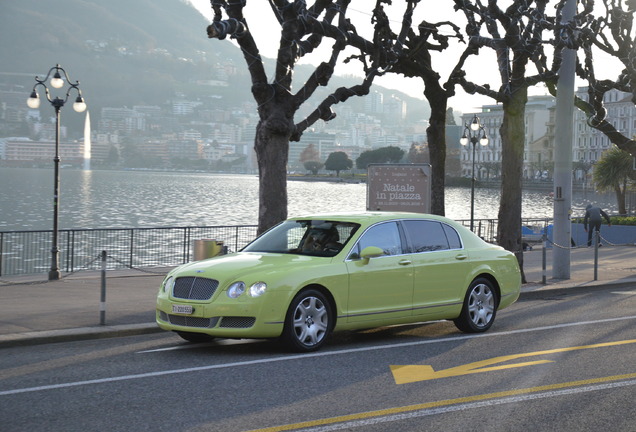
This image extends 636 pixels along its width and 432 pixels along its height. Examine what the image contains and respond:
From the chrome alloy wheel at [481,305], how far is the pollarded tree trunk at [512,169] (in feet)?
25.4

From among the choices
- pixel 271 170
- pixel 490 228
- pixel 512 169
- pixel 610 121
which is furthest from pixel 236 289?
pixel 610 121

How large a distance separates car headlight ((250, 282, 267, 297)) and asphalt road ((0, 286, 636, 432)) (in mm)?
729

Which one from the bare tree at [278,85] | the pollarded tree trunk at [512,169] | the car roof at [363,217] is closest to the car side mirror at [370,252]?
the car roof at [363,217]

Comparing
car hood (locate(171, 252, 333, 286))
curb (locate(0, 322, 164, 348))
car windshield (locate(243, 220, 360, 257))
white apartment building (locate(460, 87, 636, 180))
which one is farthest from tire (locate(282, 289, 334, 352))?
white apartment building (locate(460, 87, 636, 180))

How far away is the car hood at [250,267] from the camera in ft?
34.3

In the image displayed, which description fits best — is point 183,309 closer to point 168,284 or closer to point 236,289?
point 168,284

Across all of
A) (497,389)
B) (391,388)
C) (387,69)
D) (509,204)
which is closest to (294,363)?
(391,388)

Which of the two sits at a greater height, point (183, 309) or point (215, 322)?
point (183, 309)

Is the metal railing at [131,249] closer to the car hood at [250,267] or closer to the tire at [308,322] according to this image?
the car hood at [250,267]

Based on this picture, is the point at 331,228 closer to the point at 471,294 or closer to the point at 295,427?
the point at 471,294

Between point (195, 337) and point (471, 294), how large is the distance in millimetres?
3906

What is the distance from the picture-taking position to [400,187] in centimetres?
2078

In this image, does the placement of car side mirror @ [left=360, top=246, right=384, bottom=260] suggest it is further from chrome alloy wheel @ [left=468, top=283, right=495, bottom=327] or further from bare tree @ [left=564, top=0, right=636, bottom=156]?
bare tree @ [left=564, top=0, right=636, bottom=156]

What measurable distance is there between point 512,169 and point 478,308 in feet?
28.0
